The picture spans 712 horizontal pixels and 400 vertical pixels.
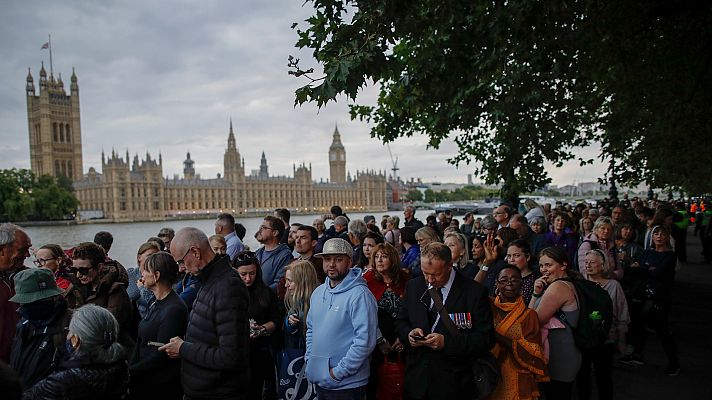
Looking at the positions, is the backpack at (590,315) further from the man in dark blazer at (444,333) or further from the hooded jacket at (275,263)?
the hooded jacket at (275,263)

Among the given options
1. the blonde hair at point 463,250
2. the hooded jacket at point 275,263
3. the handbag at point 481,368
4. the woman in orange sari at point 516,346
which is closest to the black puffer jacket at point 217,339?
the handbag at point 481,368

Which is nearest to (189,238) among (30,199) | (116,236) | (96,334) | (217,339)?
(217,339)

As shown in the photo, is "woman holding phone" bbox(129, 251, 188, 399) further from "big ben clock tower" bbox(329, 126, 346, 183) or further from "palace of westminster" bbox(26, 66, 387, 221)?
"big ben clock tower" bbox(329, 126, 346, 183)

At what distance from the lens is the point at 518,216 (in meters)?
6.68

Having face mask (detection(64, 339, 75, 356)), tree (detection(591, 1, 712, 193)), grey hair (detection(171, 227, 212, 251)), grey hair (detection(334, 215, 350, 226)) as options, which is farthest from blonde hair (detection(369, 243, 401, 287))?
tree (detection(591, 1, 712, 193))

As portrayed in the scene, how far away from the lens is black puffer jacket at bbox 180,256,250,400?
282 centimetres

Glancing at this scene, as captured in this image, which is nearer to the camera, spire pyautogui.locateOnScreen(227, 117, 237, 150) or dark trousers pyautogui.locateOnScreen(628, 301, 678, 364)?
dark trousers pyautogui.locateOnScreen(628, 301, 678, 364)

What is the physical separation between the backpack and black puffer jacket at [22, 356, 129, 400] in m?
2.97

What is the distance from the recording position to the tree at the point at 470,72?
4.62 m

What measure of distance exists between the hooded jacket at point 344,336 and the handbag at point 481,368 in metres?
0.43

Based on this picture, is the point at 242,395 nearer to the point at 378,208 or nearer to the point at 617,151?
the point at 617,151

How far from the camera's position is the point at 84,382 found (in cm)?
235

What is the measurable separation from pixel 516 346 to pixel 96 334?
2.63 meters

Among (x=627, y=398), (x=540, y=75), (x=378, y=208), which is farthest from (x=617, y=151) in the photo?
(x=378, y=208)
